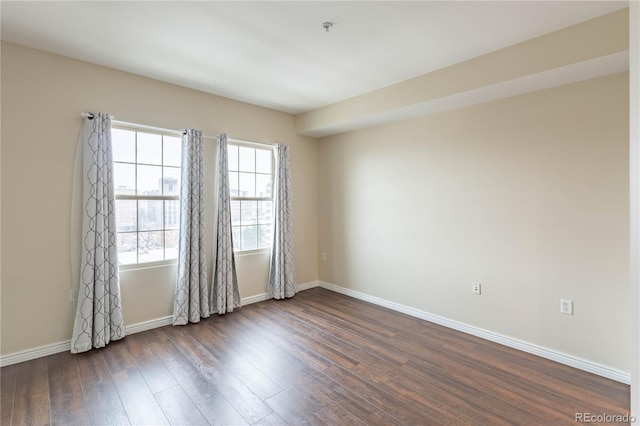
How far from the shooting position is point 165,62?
2.97 meters

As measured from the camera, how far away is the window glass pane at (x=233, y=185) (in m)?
4.13

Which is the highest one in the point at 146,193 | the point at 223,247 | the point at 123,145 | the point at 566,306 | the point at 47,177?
the point at 123,145

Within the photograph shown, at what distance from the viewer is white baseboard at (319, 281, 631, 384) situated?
2.49 meters

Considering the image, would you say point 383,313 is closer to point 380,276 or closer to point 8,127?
point 380,276

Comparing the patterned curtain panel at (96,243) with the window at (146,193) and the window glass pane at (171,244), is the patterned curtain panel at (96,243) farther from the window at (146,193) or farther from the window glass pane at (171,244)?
the window glass pane at (171,244)

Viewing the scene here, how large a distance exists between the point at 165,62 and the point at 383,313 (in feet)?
11.8

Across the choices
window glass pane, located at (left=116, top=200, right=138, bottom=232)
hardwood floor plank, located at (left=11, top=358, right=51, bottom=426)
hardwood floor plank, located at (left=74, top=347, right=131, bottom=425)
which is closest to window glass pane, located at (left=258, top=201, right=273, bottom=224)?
window glass pane, located at (left=116, top=200, right=138, bottom=232)

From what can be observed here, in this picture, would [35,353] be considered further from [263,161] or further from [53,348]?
[263,161]

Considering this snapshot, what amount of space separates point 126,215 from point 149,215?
0.22m

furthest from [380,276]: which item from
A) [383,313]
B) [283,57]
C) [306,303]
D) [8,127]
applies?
[8,127]

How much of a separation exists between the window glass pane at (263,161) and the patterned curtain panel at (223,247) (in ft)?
1.98

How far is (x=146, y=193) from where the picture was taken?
340cm

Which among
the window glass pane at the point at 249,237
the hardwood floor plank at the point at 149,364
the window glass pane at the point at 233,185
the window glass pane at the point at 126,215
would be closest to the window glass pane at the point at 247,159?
the window glass pane at the point at 233,185

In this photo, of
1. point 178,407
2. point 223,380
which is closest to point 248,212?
point 223,380
